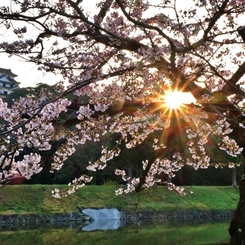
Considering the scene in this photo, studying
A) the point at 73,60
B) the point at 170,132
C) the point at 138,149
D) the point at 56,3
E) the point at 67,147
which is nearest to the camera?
the point at 56,3

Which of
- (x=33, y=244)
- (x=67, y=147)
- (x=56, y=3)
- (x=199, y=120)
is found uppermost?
(x=56, y=3)

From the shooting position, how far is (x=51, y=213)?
78.9 ft

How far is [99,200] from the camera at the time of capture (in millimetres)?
27125

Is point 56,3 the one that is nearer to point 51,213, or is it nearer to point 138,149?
point 51,213

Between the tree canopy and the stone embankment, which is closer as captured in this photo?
the tree canopy

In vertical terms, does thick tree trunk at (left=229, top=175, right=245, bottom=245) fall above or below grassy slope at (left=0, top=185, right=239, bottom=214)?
below

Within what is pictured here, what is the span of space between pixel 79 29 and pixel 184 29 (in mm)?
1708

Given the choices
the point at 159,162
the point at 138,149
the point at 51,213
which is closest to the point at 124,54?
the point at 159,162

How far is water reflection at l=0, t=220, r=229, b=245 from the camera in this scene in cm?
1593

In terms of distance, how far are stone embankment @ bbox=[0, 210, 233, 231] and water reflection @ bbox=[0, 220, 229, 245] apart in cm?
108

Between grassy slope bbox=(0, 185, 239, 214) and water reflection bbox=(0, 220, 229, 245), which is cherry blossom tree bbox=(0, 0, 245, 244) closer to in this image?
water reflection bbox=(0, 220, 229, 245)

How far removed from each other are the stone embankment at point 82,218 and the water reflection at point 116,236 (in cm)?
108

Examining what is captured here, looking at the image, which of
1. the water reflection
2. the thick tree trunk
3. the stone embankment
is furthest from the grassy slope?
the thick tree trunk

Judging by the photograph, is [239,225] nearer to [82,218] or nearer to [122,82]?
[122,82]
